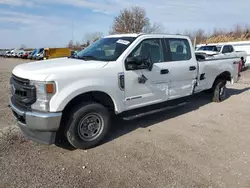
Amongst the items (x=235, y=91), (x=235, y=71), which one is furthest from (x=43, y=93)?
(x=235, y=91)

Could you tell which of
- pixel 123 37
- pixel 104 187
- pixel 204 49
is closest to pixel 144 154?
pixel 104 187

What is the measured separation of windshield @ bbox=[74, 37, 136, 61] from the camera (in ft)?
14.2

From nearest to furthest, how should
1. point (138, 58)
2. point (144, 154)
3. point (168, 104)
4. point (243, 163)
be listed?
1. point (243, 163)
2. point (144, 154)
3. point (138, 58)
4. point (168, 104)

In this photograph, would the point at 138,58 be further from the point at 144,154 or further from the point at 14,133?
the point at 14,133

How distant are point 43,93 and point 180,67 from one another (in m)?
3.19

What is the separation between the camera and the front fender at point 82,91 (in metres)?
3.44

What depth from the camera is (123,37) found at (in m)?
4.83

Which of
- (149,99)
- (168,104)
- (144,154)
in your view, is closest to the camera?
(144,154)

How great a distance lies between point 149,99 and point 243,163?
2.05 meters

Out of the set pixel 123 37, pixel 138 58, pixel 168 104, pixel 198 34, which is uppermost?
pixel 198 34

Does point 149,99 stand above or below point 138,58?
below

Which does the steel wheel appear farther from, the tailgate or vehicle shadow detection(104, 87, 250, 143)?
the tailgate

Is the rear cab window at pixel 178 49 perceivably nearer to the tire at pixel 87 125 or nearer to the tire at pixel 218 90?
the tire at pixel 218 90

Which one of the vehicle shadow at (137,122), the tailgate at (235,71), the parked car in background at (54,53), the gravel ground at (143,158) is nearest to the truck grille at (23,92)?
the gravel ground at (143,158)
